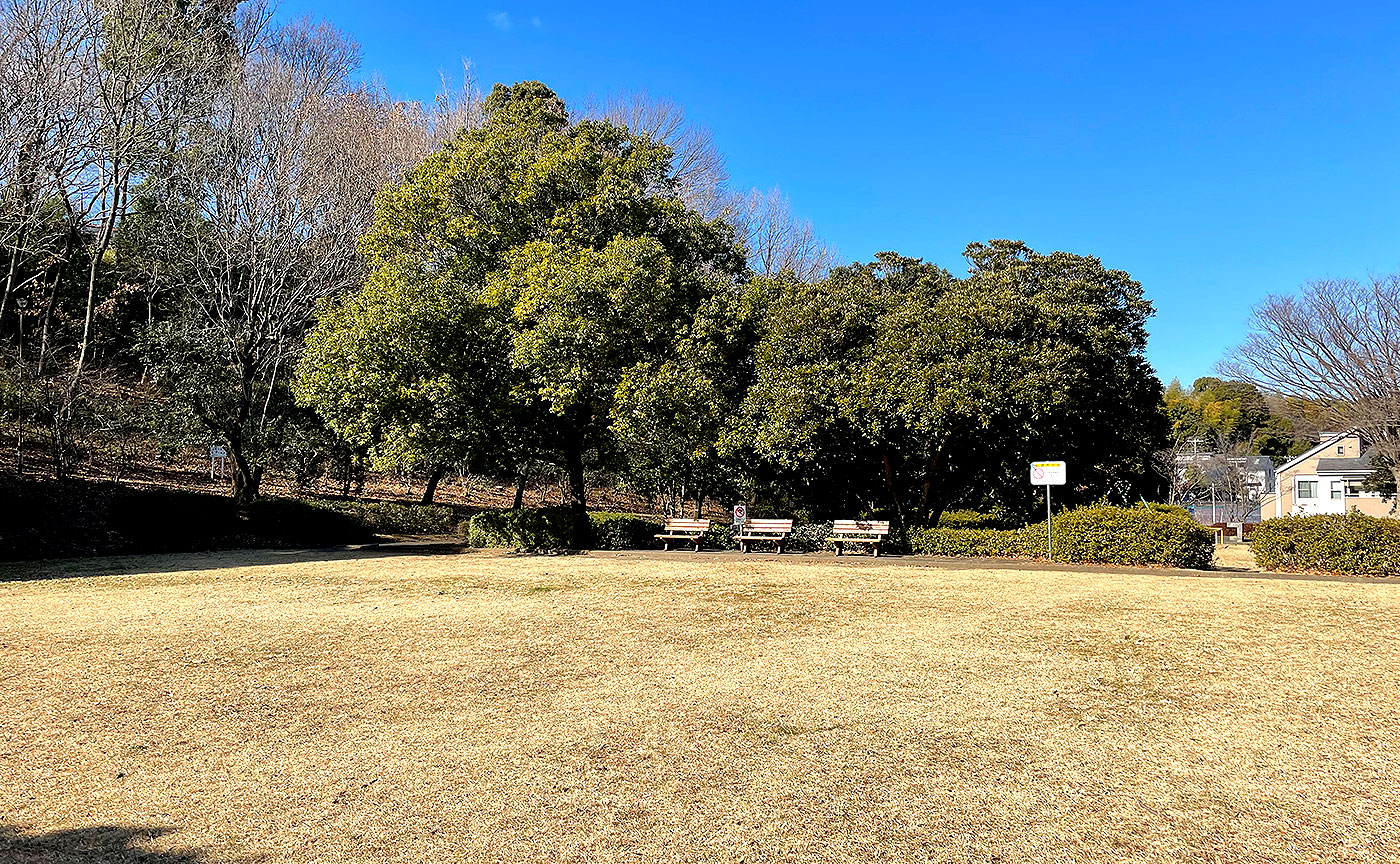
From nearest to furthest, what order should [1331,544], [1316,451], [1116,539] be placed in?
1. [1331,544]
2. [1116,539]
3. [1316,451]

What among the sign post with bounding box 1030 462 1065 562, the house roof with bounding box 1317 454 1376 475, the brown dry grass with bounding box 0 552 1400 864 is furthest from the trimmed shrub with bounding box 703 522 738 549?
the house roof with bounding box 1317 454 1376 475

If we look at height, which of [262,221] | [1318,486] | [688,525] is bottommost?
[688,525]

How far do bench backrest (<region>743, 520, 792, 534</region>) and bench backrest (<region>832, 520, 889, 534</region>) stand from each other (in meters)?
0.89

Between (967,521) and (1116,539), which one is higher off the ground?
(967,521)

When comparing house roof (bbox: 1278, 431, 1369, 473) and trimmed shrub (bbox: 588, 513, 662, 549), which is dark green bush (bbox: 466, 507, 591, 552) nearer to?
trimmed shrub (bbox: 588, 513, 662, 549)

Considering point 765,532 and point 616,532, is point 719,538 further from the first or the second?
point 616,532

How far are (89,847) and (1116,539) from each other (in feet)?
43.0

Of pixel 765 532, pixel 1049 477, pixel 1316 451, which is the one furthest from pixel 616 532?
pixel 1316 451

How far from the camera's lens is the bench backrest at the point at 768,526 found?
15719mm

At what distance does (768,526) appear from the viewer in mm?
15859

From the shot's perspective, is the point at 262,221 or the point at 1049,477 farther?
the point at 262,221

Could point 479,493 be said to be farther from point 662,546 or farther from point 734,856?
point 734,856

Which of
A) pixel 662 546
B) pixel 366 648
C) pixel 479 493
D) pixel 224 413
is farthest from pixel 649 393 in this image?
pixel 479 493

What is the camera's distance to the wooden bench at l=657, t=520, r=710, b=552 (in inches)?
623
